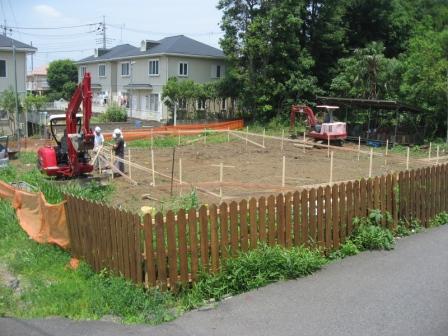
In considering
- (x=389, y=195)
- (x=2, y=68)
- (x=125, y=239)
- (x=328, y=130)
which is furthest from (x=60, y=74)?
(x=125, y=239)

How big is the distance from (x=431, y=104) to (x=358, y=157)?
A: 852 centimetres

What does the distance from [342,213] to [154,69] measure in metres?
44.7

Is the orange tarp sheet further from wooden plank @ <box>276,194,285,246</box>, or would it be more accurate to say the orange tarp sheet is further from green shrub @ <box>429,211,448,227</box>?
green shrub @ <box>429,211,448,227</box>

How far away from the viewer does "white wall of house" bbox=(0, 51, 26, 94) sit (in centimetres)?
4138

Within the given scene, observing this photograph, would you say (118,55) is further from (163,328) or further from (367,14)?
(163,328)

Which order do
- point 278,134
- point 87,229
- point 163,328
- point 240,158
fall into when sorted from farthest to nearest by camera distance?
point 278,134 < point 240,158 < point 87,229 < point 163,328

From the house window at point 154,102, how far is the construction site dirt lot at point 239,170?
2064 centimetres

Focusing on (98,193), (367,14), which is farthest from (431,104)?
(98,193)

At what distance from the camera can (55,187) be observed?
1320cm

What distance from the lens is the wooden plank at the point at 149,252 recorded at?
6.73m

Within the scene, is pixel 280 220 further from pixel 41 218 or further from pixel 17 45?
pixel 17 45

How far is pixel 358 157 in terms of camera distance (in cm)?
2520

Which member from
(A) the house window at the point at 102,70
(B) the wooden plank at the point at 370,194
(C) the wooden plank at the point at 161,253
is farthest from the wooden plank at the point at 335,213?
(A) the house window at the point at 102,70

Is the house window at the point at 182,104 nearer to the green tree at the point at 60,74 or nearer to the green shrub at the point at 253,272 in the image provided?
the green tree at the point at 60,74
